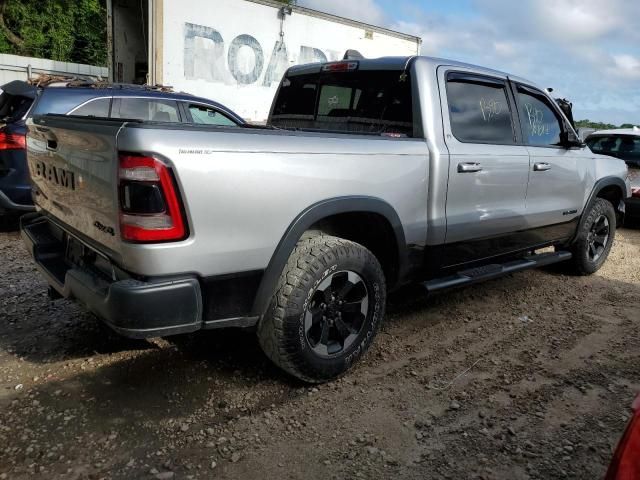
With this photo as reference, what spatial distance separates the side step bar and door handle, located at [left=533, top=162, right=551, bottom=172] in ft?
2.44

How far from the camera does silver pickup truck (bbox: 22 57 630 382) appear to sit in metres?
2.41

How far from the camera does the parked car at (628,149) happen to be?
27.7ft

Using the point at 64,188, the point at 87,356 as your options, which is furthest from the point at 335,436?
the point at 64,188

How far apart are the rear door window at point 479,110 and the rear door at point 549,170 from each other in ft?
0.78

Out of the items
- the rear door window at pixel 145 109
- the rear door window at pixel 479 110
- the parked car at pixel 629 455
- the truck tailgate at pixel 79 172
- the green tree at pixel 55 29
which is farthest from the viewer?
the green tree at pixel 55 29

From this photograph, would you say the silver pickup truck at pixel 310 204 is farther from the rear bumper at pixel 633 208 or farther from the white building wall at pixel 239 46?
the white building wall at pixel 239 46

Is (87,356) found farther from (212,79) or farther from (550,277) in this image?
(212,79)

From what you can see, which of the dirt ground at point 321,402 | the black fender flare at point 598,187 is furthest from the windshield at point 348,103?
the black fender flare at point 598,187

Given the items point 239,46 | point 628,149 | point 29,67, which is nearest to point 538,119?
point 628,149

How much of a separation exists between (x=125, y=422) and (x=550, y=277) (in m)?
4.38

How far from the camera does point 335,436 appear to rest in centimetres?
270

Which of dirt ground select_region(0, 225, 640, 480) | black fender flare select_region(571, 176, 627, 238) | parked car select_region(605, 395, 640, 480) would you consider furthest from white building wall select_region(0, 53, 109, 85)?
parked car select_region(605, 395, 640, 480)

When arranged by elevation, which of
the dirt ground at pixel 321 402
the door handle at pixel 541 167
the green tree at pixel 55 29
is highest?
the green tree at pixel 55 29

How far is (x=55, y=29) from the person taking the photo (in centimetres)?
2252
